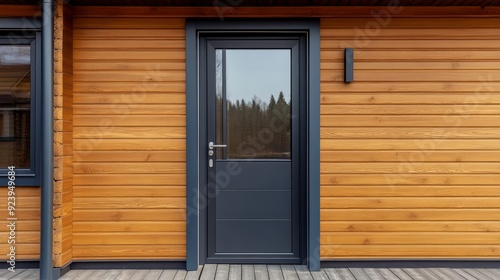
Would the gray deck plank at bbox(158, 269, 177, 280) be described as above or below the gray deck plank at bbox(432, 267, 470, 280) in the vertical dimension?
above

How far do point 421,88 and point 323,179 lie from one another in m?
1.07

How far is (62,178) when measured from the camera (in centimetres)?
334

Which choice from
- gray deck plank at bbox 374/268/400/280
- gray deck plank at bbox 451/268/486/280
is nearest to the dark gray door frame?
gray deck plank at bbox 374/268/400/280

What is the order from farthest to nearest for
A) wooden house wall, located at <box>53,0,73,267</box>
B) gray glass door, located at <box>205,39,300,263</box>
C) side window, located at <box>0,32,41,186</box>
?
1. gray glass door, located at <box>205,39,300,263</box>
2. side window, located at <box>0,32,41,186</box>
3. wooden house wall, located at <box>53,0,73,267</box>

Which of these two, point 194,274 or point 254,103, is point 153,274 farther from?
point 254,103

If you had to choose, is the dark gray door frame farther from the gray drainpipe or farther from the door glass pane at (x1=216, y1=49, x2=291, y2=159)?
the gray drainpipe

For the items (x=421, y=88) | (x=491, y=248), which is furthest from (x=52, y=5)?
(x=491, y=248)

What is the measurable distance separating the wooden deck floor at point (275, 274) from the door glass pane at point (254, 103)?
906 mm

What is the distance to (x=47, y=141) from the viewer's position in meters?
Answer: 3.19

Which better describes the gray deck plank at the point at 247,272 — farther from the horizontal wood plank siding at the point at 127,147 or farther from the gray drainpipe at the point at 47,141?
the gray drainpipe at the point at 47,141

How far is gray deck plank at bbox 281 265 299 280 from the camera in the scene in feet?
10.9

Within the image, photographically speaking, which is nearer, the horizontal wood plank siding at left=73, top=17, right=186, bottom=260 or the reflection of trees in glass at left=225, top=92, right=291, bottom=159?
the horizontal wood plank siding at left=73, top=17, right=186, bottom=260

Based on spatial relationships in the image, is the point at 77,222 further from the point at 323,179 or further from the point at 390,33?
the point at 390,33

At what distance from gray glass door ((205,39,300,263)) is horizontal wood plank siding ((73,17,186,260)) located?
0.95 ft
